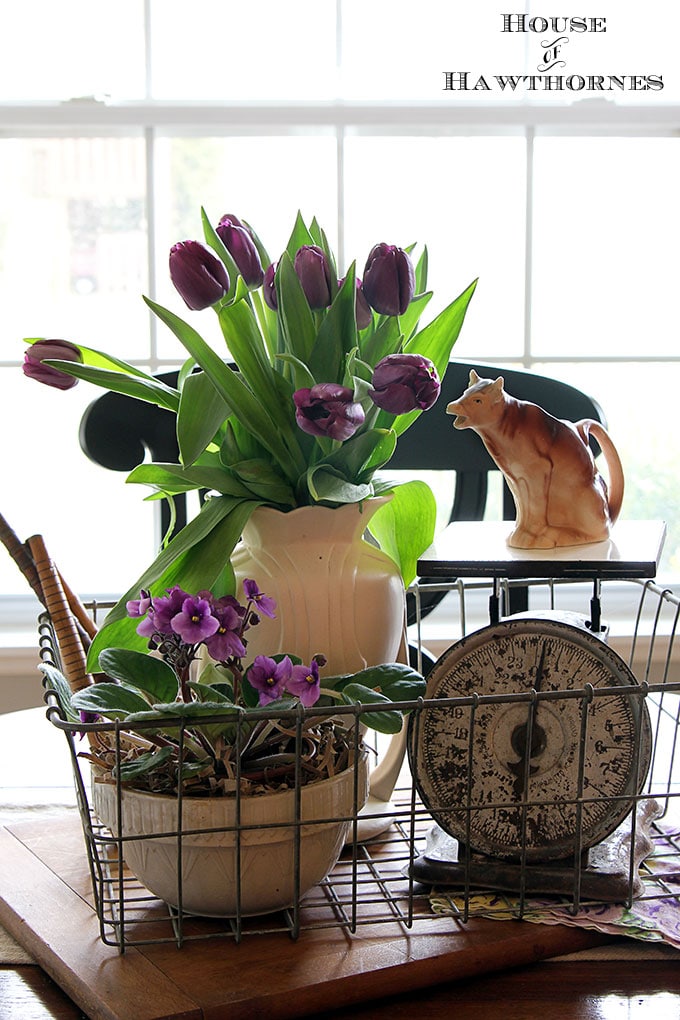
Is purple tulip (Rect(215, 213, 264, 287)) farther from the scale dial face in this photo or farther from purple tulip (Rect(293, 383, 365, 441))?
the scale dial face

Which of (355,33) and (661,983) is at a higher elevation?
(355,33)

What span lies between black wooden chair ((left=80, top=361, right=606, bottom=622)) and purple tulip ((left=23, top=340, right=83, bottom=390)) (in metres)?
0.71

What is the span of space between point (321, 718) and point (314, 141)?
1.61m

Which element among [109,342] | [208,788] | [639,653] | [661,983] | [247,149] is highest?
[247,149]

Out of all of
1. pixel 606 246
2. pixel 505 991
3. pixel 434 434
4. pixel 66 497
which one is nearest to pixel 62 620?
pixel 505 991

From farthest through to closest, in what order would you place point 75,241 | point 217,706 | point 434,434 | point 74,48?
point 75,241
point 74,48
point 434,434
point 217,706

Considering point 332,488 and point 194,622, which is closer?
point 194,622

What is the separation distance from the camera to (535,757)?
0.80 meters

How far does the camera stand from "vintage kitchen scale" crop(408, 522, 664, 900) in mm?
792

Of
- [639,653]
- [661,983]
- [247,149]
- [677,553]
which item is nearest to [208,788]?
[661,983]

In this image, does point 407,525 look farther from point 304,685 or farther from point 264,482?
point 304,685

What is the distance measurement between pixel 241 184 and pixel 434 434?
0.75 metres

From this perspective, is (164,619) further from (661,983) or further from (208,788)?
(661,983)

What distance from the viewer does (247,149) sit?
2.16 m
